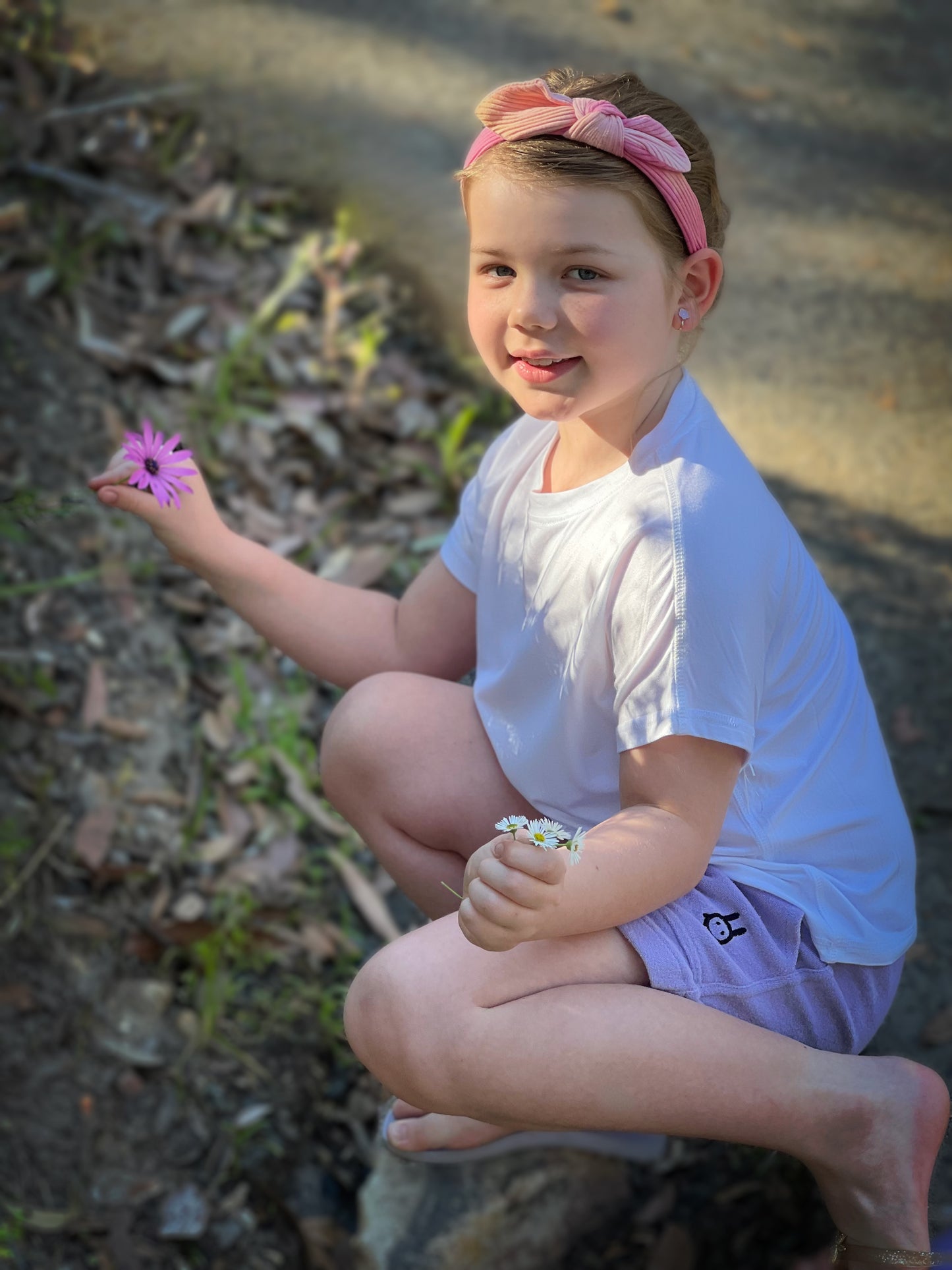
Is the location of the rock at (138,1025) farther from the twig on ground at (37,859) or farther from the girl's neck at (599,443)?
the girl's neck at (599,443)

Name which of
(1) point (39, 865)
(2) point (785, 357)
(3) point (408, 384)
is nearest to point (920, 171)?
(2) point (785, 357)

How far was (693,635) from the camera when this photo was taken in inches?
49.6

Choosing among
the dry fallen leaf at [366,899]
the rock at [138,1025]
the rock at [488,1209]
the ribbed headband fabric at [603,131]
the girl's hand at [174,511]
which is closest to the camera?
the ribbed headband fabric at [603,131]

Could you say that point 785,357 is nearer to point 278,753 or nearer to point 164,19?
point 278,753

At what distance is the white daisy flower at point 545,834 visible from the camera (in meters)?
1.12

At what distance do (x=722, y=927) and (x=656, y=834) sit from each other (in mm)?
193

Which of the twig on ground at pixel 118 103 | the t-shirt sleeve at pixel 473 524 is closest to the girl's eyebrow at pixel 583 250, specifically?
the t-shirt sleeve at pixel 473 524

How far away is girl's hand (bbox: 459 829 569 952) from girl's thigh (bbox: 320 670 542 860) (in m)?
0.40

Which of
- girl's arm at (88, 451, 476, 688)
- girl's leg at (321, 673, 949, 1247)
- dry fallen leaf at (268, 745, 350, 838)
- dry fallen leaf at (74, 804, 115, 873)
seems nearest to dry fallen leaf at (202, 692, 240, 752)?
dry fallen leaf at (268, 745, 350, 838)

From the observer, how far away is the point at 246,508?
9.00ft

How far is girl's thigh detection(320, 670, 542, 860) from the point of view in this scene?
160 cm

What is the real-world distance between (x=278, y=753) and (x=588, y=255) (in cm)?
136

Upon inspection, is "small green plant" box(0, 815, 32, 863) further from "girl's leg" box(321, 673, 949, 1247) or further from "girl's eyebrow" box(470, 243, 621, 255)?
"girl's eyebrow" box(470, 243, 621, 255)

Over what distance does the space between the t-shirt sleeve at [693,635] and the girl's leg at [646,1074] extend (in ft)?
0.94
